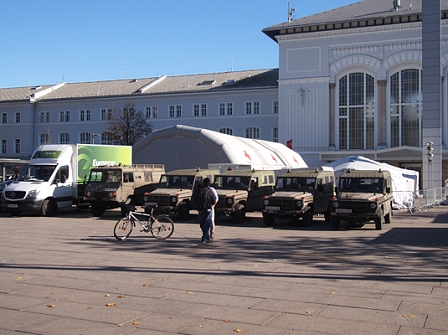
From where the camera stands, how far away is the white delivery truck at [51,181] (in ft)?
79.6

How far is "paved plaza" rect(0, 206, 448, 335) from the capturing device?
7.14m

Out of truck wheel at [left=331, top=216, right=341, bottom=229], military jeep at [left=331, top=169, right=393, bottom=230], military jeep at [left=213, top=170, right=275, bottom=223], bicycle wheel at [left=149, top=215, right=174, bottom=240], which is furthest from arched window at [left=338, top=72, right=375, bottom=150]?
bicycle wheel at [left=149, top=215, right=174, bottom=240]

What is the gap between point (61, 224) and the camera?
21.3 metres

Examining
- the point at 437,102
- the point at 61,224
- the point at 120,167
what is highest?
the point at 437,102

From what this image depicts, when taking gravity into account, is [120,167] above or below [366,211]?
above

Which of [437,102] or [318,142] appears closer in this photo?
[437,102]

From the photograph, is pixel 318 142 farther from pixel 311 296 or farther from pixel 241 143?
pixel 311 296

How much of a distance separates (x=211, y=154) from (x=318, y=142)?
25.9m

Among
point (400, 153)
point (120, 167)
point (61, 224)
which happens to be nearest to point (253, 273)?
point (61, 224)

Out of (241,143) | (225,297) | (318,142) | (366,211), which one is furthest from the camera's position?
(318,142)

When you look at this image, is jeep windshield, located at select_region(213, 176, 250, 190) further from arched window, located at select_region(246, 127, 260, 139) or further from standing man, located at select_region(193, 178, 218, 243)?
arched window, located at select_region(246, 127, 260, 139)

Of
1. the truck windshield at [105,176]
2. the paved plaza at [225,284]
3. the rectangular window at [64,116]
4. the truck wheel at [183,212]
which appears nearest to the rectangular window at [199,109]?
the rectangular window at [64,116]

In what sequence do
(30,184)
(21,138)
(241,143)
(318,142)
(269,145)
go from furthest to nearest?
(21,138)
(318,142)
(269,145)
(241,143)
(30,184)

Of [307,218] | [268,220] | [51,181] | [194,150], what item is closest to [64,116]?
[194,150]
